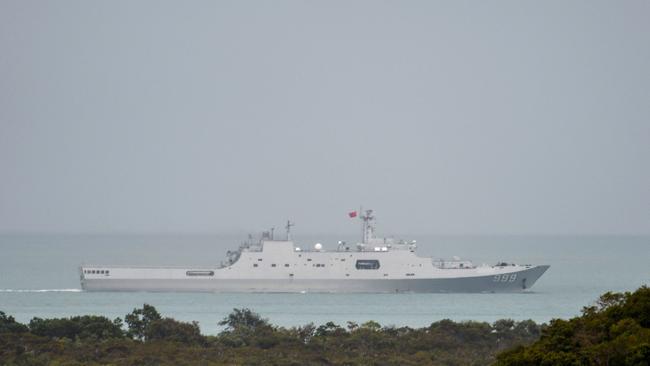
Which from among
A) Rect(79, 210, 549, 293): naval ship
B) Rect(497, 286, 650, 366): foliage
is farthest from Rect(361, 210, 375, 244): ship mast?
Rect(497, 286, 650, 366): foliage

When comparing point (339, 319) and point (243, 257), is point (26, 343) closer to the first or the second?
point (339, 319)

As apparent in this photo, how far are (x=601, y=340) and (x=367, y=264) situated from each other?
56.9 meters

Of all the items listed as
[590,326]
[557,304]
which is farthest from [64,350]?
[557,304]

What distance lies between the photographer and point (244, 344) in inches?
1746

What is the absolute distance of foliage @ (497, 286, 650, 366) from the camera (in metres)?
24.7

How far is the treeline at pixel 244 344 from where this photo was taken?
1581 inches

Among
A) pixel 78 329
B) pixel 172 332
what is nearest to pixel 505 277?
pixel 172 332

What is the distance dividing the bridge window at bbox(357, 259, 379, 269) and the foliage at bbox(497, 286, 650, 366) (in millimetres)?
54622

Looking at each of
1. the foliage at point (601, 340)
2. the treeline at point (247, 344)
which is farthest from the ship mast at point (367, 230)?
the foliage at point (601, 340)

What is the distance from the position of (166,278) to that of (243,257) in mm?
4154

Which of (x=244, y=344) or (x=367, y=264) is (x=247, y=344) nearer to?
(x=244, y=344)

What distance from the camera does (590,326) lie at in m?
27.0

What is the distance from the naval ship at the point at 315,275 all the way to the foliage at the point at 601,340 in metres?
54.3

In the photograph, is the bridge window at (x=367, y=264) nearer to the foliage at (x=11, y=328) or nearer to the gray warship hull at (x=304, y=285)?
the gray warship hull at (x=304, y=285)
